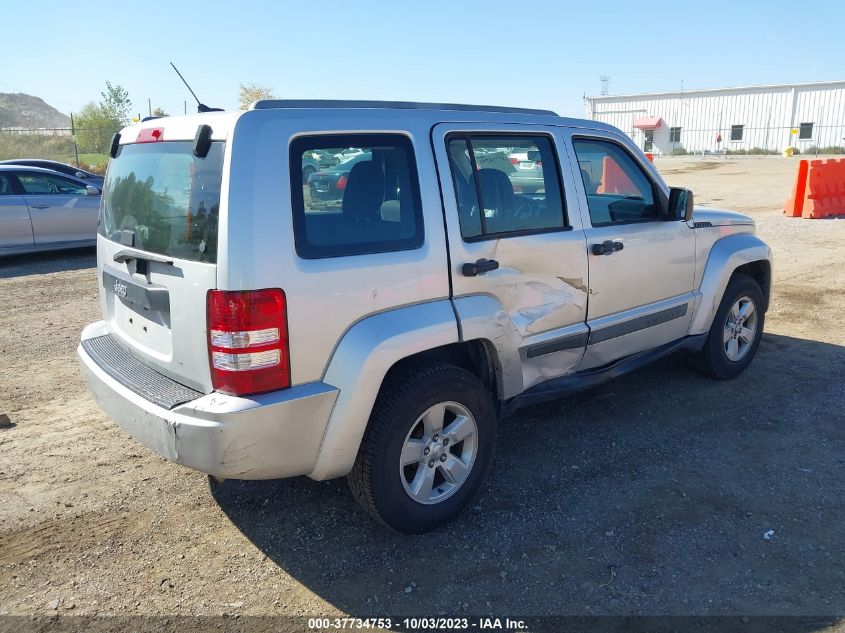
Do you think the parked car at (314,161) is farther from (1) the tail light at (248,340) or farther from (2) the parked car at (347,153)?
(1) the tail light at (248,340)

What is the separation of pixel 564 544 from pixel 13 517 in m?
2.85

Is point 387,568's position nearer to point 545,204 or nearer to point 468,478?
point 468,478

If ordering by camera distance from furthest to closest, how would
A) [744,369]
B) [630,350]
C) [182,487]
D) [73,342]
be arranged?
[73,342] → [744,369] → [630,350] → [182,487]

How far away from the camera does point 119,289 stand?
3480 millimetres

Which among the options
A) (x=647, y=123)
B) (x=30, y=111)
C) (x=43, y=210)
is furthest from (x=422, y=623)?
(x=30, y=111)

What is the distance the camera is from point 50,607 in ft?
9.47

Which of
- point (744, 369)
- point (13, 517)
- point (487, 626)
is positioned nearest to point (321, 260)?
point (487, 626)

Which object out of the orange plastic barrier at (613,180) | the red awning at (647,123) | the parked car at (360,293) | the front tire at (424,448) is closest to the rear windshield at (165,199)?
the parked car at (360,293)

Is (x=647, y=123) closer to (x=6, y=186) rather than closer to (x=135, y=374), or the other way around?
(x=6, y=186)

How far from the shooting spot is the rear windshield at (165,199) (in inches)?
110

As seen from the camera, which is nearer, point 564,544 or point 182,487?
point 564,544

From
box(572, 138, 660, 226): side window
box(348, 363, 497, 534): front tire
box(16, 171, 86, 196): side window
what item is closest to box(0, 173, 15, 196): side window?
box(16, 171, 86, 196): side window

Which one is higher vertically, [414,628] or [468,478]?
[468,478]

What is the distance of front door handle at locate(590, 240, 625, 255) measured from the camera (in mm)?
4004
